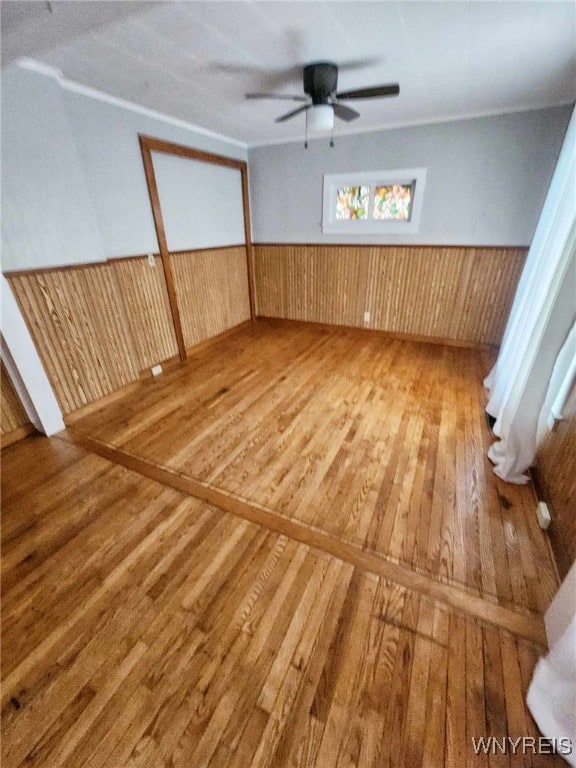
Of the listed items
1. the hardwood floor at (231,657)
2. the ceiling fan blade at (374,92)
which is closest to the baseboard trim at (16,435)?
the hardwood floor at (231,657)

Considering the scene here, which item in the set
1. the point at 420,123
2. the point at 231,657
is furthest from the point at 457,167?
the point at 231,657

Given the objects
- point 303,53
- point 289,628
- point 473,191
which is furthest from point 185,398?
point 473,191

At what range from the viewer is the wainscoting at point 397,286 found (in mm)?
3596

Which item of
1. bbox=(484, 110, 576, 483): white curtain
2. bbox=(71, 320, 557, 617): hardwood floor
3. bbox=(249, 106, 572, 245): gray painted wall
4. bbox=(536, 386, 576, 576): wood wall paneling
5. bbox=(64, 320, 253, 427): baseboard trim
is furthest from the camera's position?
bbox=(249, 106, 572, 245): gray painted wall

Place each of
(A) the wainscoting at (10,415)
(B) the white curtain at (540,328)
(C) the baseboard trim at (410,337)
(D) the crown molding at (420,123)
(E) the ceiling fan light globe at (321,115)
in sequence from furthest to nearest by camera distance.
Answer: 1. (C) the baseboard trim at (410,337)
2. (D) the crown molding at (420,123)
3. (A) the wainscoting at (10,415)
4. (E) the ceiling fan light globe at (321,115)
5. (B) the white curtain at (540,328)

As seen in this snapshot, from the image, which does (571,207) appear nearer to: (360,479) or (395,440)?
(395,440)

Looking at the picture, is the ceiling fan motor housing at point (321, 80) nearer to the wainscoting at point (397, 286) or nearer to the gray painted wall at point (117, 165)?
the gray painted wall at point (117, 165)

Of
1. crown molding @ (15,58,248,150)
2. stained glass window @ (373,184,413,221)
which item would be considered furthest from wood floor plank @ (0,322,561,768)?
stained glass window @ (373,184,413,221)

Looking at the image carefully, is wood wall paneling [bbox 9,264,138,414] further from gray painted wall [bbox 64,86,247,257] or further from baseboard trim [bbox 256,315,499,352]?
baseboard trim [bbox 256,315,499,352]

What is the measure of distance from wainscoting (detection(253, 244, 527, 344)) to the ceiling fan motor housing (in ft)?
6.71

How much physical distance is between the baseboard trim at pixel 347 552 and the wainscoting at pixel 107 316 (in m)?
0.83

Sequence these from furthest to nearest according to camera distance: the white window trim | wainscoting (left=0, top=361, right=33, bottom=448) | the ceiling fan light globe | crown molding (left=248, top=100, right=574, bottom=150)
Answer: the white window trim → crown molding (left=248, top=100, right=574, bottom=150) → wainscoting (left=0, top=361, right=33, bottom=448) → the ceiling fan light globe

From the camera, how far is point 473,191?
133 inches

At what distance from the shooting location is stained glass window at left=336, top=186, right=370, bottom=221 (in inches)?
154
